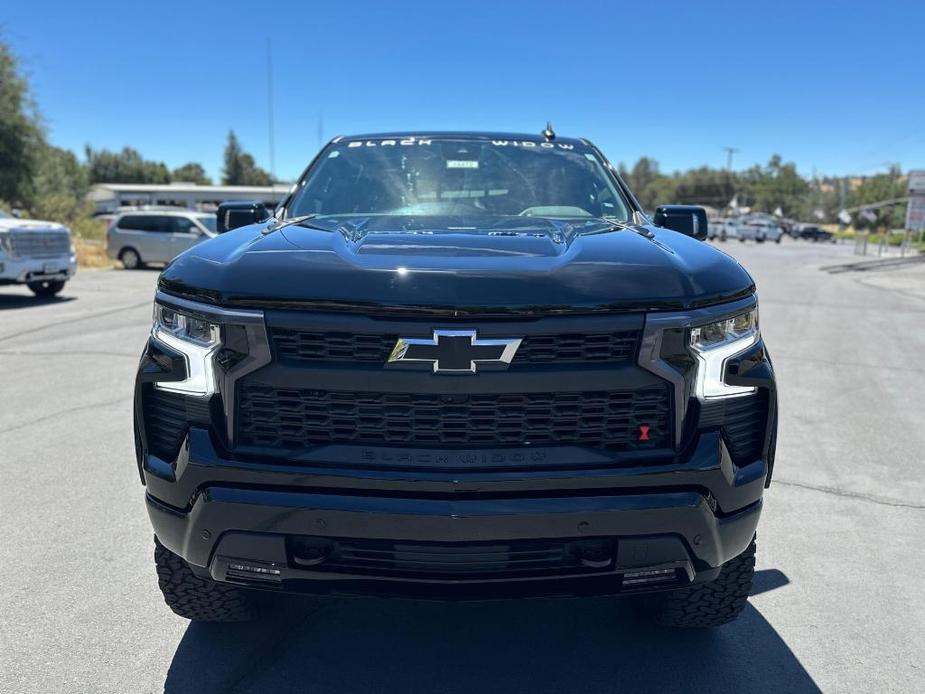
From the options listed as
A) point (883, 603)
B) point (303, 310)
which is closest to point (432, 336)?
point (303, 310)

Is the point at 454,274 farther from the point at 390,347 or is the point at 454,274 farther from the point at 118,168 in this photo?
the point at 118,168

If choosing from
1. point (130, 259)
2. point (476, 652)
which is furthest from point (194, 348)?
point (130, 259)

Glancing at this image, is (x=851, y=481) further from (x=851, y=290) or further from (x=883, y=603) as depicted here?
(x=851, y=290)

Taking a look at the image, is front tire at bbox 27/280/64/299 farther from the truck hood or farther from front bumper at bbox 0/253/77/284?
the truck hood

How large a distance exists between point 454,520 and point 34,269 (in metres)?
13.6

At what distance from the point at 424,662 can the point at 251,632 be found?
2.29 ft

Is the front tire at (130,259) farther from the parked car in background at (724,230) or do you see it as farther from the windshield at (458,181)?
the parked car in background at (724,230)

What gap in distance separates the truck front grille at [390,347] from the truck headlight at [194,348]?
0.67ft

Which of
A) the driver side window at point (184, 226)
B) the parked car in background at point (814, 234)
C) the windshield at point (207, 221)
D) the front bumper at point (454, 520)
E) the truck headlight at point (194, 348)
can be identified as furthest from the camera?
the parked car in background at point (814, 234)

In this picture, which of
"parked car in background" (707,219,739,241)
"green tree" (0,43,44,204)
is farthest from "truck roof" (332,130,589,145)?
"parked car in background" (707,219,739,241)

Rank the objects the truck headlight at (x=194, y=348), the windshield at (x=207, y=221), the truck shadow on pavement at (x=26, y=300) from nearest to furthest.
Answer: the truck headlight at (x=194, y=348) → the truck shadow on pavement at (x=26, y=300) → the windshield at (x=207, y=221)

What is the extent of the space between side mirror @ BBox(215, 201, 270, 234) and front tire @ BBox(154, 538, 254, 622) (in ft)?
5.21

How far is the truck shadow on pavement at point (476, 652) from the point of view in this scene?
256cm

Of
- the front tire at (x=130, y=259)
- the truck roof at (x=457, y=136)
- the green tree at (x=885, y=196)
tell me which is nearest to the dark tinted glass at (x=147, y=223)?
the front tire at (x=130, y=259)
